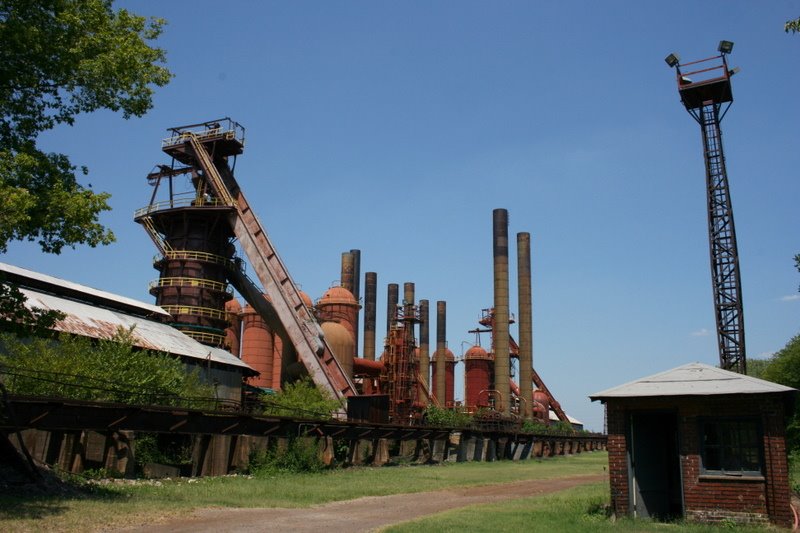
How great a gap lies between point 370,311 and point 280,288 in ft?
115

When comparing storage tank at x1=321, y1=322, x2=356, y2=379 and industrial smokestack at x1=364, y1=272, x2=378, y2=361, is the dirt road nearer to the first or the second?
storage tank at x1=321, y1=322, x2=356, y2=379

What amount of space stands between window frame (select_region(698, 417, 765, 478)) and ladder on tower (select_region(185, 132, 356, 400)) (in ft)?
104

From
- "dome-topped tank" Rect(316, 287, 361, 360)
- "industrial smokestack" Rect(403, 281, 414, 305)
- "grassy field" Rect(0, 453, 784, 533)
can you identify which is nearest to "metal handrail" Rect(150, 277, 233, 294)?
"dome-topped tank" Rect(316, 287, 361, 360)

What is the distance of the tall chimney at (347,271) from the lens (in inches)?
2899

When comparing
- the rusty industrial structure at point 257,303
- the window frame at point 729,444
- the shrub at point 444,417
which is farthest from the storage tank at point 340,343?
the window frame at point 729,444

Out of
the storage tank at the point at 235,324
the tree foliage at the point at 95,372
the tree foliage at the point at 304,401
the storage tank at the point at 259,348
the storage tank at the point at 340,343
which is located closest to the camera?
the tree foliage at the point at 95,372

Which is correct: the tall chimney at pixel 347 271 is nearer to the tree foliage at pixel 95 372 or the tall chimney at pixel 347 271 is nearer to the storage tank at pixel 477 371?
the storage tank at pixel 477 371

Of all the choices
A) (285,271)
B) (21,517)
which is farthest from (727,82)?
(21,517)

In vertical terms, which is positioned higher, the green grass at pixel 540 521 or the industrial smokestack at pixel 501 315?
the industrial smokestack at pixel 501 315

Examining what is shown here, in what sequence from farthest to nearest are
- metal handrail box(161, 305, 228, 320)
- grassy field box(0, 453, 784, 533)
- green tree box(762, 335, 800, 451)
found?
1. metal handrail box(161, 305, 228, 320)
2. green tree box(762, 335, 800, 451)
3. grassy field box(0, 453, 784, 533)

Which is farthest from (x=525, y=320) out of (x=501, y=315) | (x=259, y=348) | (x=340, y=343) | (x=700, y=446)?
(x=700, y=446)

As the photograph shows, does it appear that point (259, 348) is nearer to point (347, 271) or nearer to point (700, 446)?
Answer: point (347, 271)

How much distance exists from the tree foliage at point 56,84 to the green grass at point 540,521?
8.43 metres

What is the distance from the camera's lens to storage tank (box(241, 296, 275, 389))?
5525 cm
